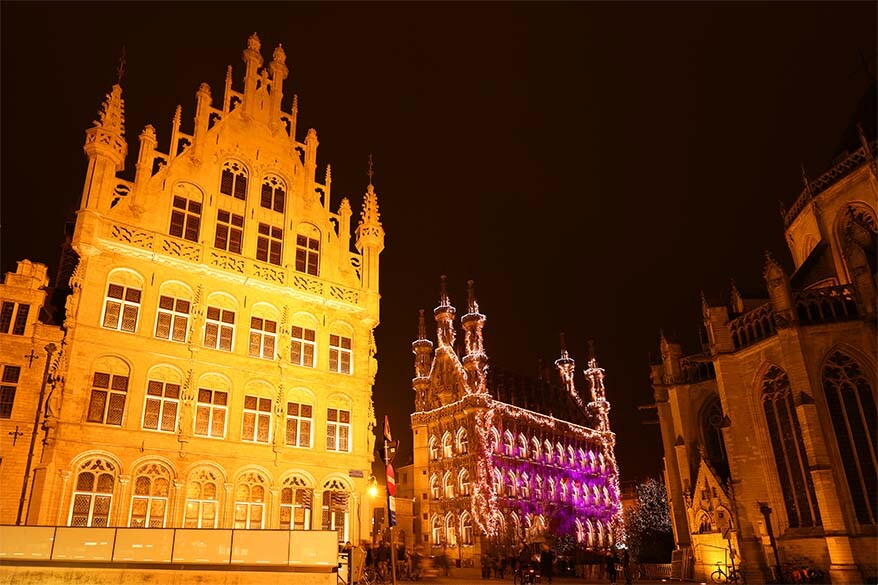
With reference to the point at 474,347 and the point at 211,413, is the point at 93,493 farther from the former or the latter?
the point at 474,347

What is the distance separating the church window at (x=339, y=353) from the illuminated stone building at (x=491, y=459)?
92.4ft

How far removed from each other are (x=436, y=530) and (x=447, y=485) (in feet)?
13.6

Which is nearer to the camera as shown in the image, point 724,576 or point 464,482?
point 724,576

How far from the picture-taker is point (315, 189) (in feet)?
102

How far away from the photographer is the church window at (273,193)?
1143 inches

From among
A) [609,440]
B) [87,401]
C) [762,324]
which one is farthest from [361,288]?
[609,440]

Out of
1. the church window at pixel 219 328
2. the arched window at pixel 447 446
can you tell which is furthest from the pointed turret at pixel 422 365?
the church window at pixel 219 328

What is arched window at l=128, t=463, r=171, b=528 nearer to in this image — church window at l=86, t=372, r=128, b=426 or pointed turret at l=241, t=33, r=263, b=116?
church window at l=86, t=372, r=128, b=426

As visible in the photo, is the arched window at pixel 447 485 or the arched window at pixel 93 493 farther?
the arched window at pixel 447 485

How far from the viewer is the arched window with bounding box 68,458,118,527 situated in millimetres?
20562

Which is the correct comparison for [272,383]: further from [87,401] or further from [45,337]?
[45,337]

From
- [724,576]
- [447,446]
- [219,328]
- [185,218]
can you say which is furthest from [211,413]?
[447,446]

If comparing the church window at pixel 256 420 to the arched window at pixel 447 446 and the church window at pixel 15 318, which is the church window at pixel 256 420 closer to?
the church window at pixel 15 318

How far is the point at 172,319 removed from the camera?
79.8 feet
